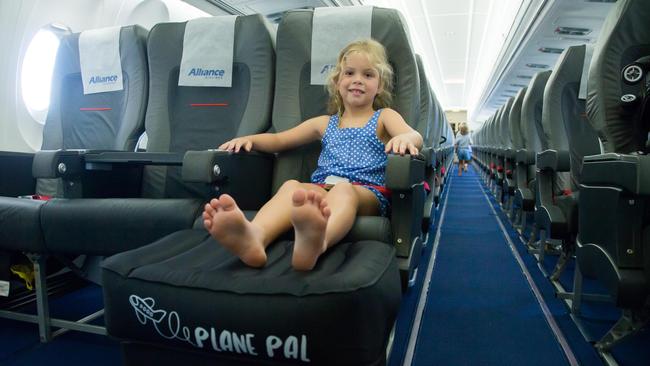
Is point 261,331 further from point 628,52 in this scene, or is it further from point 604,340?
point 628,52

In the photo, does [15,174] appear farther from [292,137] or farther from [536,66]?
[536,66]

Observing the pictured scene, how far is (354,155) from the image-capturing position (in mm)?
1765

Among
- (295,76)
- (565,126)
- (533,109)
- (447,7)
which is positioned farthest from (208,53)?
(447,7)

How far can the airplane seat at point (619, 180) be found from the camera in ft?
3.77

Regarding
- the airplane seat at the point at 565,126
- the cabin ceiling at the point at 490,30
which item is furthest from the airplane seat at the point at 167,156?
the cabin ceiling at the point at 490,30

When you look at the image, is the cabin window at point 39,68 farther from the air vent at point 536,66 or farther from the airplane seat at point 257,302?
the air vent at point 536,66

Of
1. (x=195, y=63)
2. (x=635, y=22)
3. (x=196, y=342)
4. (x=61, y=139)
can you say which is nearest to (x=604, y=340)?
(x=635, y=22)

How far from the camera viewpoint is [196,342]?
0.89 metres

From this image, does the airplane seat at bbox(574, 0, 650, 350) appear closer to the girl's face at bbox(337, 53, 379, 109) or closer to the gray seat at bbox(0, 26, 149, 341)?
the girl's face at bbox(337, 53, 379, 109)

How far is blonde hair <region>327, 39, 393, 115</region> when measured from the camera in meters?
1.70

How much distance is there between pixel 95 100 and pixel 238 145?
55.8 inches

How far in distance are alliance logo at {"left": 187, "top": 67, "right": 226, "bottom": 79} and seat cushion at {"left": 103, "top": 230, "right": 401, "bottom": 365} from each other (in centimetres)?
131

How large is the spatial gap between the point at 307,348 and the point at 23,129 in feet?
10.7

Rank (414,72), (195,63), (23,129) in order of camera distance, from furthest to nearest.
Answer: (23,129) → (195,63) → (414,72)
